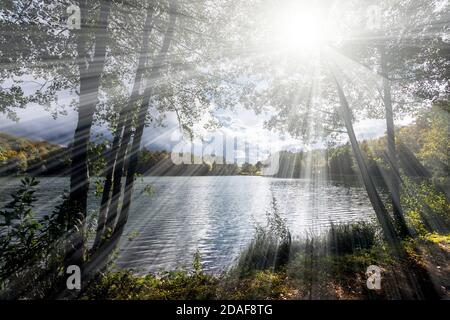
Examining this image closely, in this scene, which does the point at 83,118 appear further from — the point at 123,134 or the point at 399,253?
the point at 399,253

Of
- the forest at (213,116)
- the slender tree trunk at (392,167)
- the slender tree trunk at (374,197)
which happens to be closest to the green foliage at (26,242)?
the forest at (213,116)

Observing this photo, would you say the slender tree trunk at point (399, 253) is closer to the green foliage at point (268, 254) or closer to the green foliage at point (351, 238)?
the green foliage at point (351, 238)

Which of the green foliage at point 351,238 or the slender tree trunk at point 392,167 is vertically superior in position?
the slender tree trunk at point 392,167

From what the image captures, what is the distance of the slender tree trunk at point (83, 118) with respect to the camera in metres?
7.77

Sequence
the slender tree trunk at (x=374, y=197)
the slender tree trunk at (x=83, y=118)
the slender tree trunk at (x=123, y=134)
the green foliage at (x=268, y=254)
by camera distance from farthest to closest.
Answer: the slender tree trunk at (x=374, y=197)
the green foliage at (x=268, y=254)
the slender tree trunk at (x=123, y=134)
the slender tree trunk at (x=83, y=118)

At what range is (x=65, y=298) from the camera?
280 inches

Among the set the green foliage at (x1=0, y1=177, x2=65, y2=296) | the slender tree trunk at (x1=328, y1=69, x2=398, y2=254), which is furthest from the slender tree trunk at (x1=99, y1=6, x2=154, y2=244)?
the slender tree trunk at (x1=328, y1=69, x2=398, y2=254)

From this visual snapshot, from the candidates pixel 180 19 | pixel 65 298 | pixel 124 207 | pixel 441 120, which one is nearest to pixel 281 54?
pixel 180 19

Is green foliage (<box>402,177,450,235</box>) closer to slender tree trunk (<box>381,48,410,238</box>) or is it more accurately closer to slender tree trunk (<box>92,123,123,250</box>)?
slender tree trunk (<box>381,48,410,238</box>)

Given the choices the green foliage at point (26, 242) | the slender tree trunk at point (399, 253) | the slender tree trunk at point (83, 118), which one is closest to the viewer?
the green foliage at point (26, 242)

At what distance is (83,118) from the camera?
8.57 metres

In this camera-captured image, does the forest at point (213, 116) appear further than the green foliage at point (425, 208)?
No

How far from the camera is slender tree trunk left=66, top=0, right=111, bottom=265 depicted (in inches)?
306
